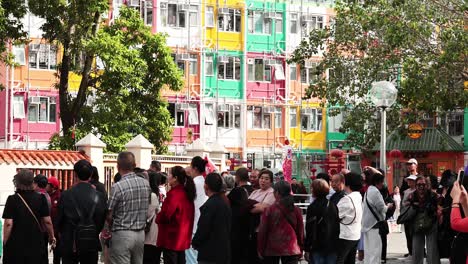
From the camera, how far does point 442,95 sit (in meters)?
37.6

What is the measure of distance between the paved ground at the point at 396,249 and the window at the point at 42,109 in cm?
2289

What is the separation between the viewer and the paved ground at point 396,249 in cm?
2677

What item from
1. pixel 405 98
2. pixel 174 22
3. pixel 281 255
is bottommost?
pixel 281 255

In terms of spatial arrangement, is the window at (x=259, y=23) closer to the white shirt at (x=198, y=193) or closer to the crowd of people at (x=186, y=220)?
the crowd of people at (x=186, y=220)

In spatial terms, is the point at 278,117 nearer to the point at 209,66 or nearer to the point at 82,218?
the point at 209,66

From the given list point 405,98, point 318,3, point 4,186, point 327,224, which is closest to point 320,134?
point 318,3

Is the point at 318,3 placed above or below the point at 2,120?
above

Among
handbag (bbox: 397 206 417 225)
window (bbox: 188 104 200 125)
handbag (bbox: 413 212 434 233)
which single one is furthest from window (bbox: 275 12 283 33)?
handbag (bbox: 413 212 434 233)

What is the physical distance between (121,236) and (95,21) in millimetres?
24041

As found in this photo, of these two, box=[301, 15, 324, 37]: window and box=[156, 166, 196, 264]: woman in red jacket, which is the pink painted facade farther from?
box=[156, 166, 196, 264]: woman in red jacket

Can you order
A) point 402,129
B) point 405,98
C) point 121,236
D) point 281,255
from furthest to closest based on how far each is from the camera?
point 402,129
point 405,98
point 281,255
point 121,236

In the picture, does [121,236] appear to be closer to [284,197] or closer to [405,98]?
[284,197]

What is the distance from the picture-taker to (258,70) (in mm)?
62781

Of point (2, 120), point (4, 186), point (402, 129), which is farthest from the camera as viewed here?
point (2, 120)
